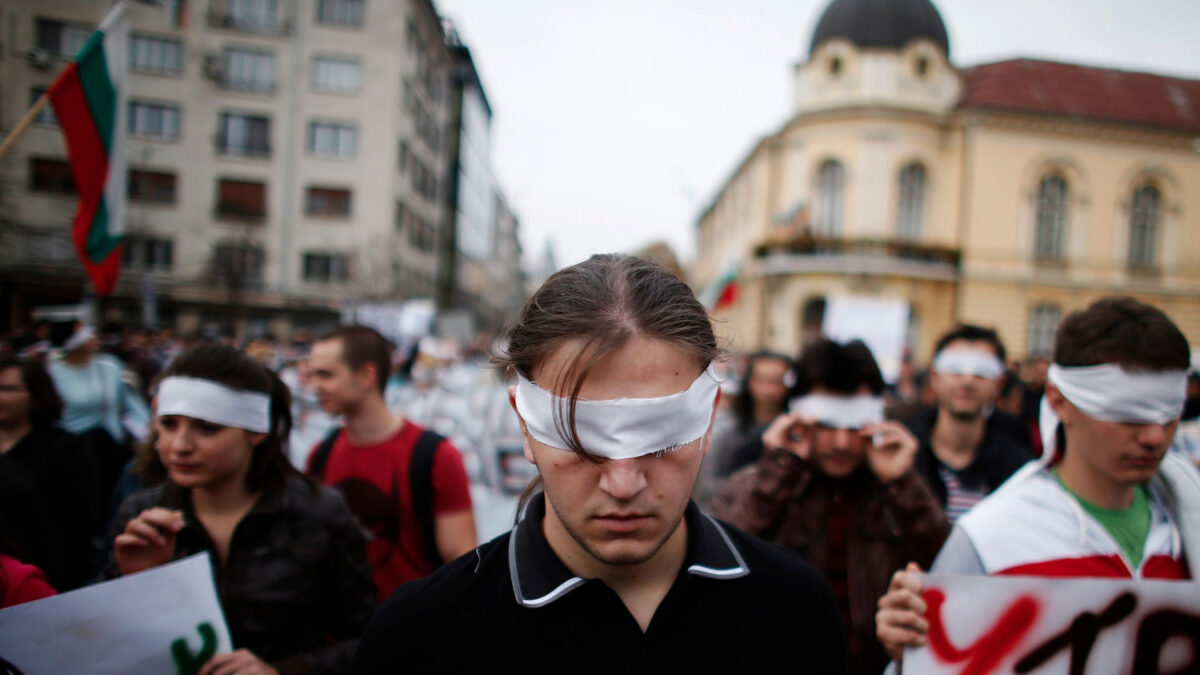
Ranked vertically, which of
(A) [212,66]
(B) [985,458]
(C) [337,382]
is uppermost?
(A) [212,66]

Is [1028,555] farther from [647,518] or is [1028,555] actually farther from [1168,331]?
[647,518]

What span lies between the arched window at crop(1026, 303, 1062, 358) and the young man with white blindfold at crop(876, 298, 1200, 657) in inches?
1148

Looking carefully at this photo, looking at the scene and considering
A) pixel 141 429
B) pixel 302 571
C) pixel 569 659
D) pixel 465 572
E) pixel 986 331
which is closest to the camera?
pixel 569 659

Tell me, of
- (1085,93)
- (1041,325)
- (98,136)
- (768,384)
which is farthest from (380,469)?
(1085,93)

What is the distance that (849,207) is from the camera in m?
26.0

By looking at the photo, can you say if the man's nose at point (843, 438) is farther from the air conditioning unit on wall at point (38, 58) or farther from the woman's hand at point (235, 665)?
the air conditioning unit on wall at point (38, 58)

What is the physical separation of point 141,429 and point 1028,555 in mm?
5596

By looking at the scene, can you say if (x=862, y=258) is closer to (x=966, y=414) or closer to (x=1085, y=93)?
(x=1085, y=93)

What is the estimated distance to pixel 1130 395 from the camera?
1.91 meters

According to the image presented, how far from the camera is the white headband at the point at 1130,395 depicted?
1903 millimetres

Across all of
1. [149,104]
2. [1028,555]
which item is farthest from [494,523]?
[149,104]

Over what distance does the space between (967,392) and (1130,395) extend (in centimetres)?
178

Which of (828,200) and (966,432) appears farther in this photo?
(828,200)

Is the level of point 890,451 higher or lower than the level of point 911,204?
lower
